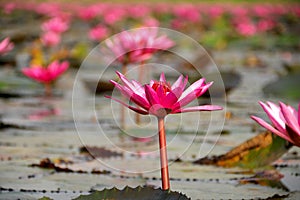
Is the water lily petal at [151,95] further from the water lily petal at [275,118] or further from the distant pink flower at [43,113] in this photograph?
the distant pink flower at [43,113]

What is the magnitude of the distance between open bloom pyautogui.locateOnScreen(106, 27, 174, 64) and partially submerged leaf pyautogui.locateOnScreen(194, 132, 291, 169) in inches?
33.9

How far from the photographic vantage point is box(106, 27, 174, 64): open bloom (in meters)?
2.99

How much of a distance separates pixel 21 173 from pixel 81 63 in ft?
12.0

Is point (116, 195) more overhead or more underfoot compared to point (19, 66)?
more underfoot

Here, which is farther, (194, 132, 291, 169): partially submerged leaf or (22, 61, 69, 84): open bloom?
(22, 61, 69, 84): open bloom

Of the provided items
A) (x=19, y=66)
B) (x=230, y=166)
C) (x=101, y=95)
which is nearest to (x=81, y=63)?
(x=19, y=66)

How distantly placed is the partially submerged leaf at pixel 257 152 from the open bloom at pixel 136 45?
860mm

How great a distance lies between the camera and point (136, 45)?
9.85 feet

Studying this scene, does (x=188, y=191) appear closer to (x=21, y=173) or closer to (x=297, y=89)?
(x=21, y=173)

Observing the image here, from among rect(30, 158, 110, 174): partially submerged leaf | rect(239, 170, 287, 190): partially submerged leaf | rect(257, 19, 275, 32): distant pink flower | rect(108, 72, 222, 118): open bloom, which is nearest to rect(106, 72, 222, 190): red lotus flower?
rect(108, 72, 222, 118): open bloom

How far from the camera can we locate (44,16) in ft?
33.6

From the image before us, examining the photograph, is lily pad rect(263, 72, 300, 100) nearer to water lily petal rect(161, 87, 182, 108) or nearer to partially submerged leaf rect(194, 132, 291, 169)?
partially submerged leaf rect(194, 132, 291, 169)

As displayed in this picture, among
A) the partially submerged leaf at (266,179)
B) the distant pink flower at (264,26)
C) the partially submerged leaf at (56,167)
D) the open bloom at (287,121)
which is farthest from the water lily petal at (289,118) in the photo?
the distant pink flower at (264,26)

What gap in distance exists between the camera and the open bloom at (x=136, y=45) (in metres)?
2.99
